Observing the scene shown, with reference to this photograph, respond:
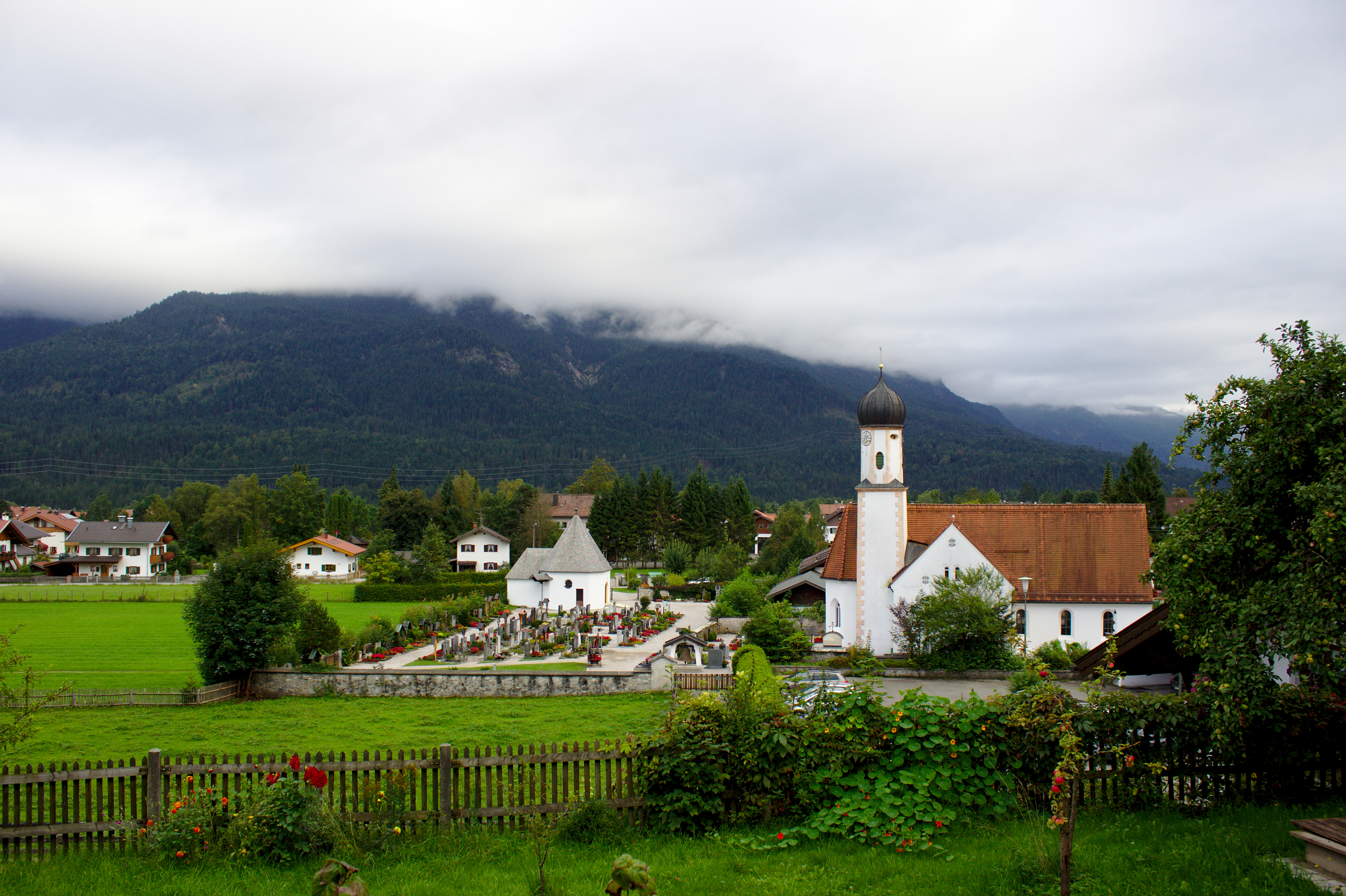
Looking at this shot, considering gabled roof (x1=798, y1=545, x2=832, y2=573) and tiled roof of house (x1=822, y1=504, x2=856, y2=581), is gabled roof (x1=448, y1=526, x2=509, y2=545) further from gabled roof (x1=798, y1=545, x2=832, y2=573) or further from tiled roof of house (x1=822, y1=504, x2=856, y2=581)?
tiled roof of house (x1=822, y1=504, x2=856, y2=581)

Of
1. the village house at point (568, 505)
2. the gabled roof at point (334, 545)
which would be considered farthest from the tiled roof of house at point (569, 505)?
the gabled roof at point (334, 545)

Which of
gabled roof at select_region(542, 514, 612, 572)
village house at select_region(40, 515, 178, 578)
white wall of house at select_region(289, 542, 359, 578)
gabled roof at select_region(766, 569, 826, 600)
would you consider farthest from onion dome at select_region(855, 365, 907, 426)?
village house at select_region(40, 515, 178, 578)

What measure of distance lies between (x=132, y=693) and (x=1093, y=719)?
27.3 m

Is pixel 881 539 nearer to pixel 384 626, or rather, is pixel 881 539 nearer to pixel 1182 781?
pixel 384 626

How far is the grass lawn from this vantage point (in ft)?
24.6

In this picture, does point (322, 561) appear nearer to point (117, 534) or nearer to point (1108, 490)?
point (117, 534)

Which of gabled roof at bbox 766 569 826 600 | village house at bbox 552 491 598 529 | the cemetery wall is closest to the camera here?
the cemetery wall

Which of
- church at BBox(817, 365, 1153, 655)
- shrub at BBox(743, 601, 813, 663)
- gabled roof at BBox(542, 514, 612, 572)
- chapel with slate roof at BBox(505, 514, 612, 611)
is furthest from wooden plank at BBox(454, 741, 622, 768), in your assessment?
gabled roof at BBox(542, 514, 612, 572)

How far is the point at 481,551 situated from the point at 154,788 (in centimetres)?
7558

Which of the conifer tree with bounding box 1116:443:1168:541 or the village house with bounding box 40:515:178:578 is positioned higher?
the conifer tree with bounding box 1116:443:1168:541

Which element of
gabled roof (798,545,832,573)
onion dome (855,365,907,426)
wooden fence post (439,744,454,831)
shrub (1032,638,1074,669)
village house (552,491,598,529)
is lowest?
shrub (1032,638,1074,669)

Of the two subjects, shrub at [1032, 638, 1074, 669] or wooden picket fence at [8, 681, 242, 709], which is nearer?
wooden picket fence at [8, 681, 242, 709]

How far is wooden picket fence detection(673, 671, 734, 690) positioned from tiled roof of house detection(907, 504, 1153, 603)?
12203 mm

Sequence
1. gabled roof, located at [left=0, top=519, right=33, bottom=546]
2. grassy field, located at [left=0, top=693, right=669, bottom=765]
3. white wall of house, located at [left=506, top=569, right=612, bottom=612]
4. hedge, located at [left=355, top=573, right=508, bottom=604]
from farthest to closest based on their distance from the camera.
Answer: gabled roof, located at [left=0, top=519, right=33, bottom=546]
hedge, located at [left=355, top=573, right=508, bottom=604]
white wall of house, located at [left=506, top=569, right=612, bottom=612]
grassy field, located at [left=0, top=693, right=669, bottom=765]
